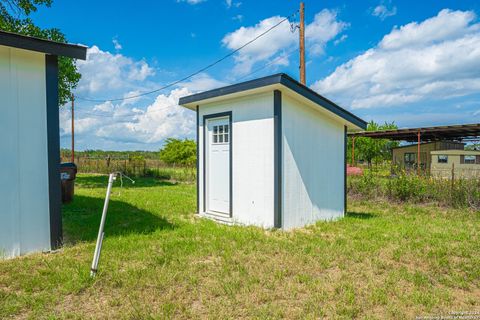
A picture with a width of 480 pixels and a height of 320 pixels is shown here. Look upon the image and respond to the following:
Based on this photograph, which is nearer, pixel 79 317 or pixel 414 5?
pixel 79 317

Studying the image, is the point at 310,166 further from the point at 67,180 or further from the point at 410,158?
the point at 410,158

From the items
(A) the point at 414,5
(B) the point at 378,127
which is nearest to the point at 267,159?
(A) the point at 414,5

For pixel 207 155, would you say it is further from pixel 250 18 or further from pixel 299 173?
pixel 250 18

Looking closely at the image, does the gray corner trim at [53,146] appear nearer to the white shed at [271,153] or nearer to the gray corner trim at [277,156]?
the white shed at [271,153]

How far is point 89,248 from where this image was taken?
4.18 meters

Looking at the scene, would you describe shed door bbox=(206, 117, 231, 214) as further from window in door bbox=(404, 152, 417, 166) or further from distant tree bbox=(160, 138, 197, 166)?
distant tree bbox=(160, 138, 197, 166)

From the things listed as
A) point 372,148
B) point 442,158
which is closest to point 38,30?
point 442,158

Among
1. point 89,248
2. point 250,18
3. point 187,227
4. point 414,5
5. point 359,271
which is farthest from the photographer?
point 250,18

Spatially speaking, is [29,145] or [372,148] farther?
[372,148]

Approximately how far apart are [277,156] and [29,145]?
3.68 metres

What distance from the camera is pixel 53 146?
4.00 metres

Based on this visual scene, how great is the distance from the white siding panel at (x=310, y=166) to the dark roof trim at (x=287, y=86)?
28cm

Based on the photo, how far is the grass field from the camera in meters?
2.65

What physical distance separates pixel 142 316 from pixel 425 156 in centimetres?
2266
